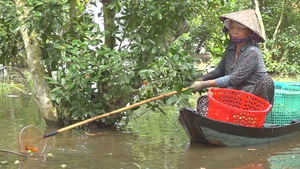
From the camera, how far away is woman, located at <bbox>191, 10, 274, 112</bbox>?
5.48 m

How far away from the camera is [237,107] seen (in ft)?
18.1

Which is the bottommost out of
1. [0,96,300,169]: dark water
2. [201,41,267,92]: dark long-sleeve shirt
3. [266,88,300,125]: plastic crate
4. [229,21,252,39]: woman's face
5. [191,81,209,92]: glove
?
[0,96,300,169]: dark water

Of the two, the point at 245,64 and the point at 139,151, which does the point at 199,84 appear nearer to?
the point at 245,64

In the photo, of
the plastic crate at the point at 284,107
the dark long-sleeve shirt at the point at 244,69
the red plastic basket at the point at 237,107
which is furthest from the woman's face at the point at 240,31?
the plastic crate at the point at 284,107

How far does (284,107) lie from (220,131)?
4.32ft

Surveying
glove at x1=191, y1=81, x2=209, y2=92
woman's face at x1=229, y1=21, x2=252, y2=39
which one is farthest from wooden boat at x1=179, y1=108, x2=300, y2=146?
woman's face at x1=229, y1=21, x2=252, y2=39

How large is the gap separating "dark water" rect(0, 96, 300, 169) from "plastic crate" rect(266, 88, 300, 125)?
28 centimetres

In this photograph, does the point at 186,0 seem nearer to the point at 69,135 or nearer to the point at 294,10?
the point at 69,135

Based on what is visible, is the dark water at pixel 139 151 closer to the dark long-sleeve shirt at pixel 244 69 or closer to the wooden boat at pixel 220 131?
the wooden boat at pixel 220 131

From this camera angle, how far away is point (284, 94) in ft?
20.3

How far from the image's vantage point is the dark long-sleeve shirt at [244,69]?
18.0 ft

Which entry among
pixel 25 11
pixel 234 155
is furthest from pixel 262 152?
pixel 25 11

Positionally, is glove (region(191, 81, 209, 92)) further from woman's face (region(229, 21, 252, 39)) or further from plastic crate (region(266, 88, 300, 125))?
plastic crate (region(266, 88, 300, 125))

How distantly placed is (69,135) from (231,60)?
2.17 m
